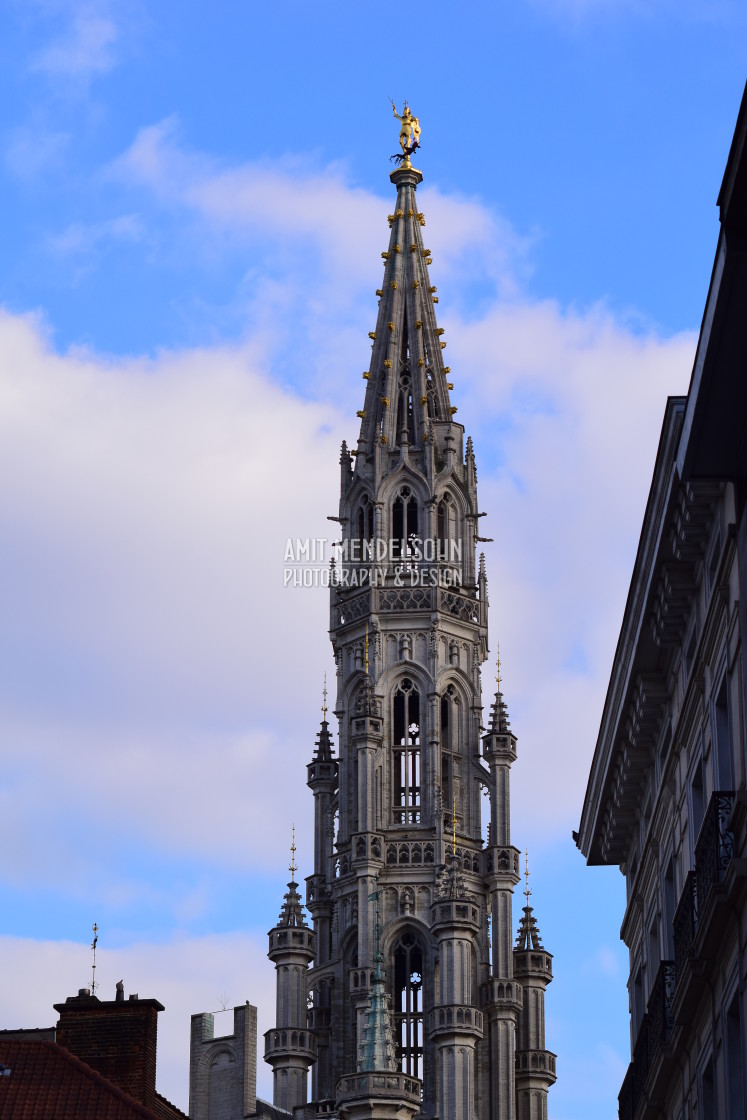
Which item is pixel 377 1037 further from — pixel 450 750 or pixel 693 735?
pixel 693 735

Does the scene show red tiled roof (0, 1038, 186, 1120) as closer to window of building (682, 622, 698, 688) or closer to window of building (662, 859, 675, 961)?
window of building (662, 859, 675, 961)

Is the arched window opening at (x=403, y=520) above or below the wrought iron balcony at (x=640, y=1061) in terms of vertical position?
above

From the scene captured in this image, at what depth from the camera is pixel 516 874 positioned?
121 metres

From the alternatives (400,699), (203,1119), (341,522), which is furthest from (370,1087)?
(341,522)

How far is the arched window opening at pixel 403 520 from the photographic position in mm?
127375

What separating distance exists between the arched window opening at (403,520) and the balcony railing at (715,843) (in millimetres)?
92770

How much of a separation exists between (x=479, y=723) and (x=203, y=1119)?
36.3m

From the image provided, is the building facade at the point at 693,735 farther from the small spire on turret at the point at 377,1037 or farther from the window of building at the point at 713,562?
the small spire on turret at the point at 377,1037

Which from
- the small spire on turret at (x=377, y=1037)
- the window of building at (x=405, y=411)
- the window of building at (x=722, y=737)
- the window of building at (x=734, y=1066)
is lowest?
the window of building at (x=734, y=1066)

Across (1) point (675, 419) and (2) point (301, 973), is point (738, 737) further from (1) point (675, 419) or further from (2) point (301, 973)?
(2) point (301, 973)

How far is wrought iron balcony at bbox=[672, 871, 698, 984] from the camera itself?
36.0 metres

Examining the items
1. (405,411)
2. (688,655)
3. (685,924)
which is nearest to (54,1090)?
(685,924)

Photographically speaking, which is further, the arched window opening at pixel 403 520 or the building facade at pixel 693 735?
the arched window opening at pixel 403 520

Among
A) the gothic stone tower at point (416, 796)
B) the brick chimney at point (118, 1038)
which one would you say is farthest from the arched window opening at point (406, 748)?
the brick chimney at point (118, 1038)
